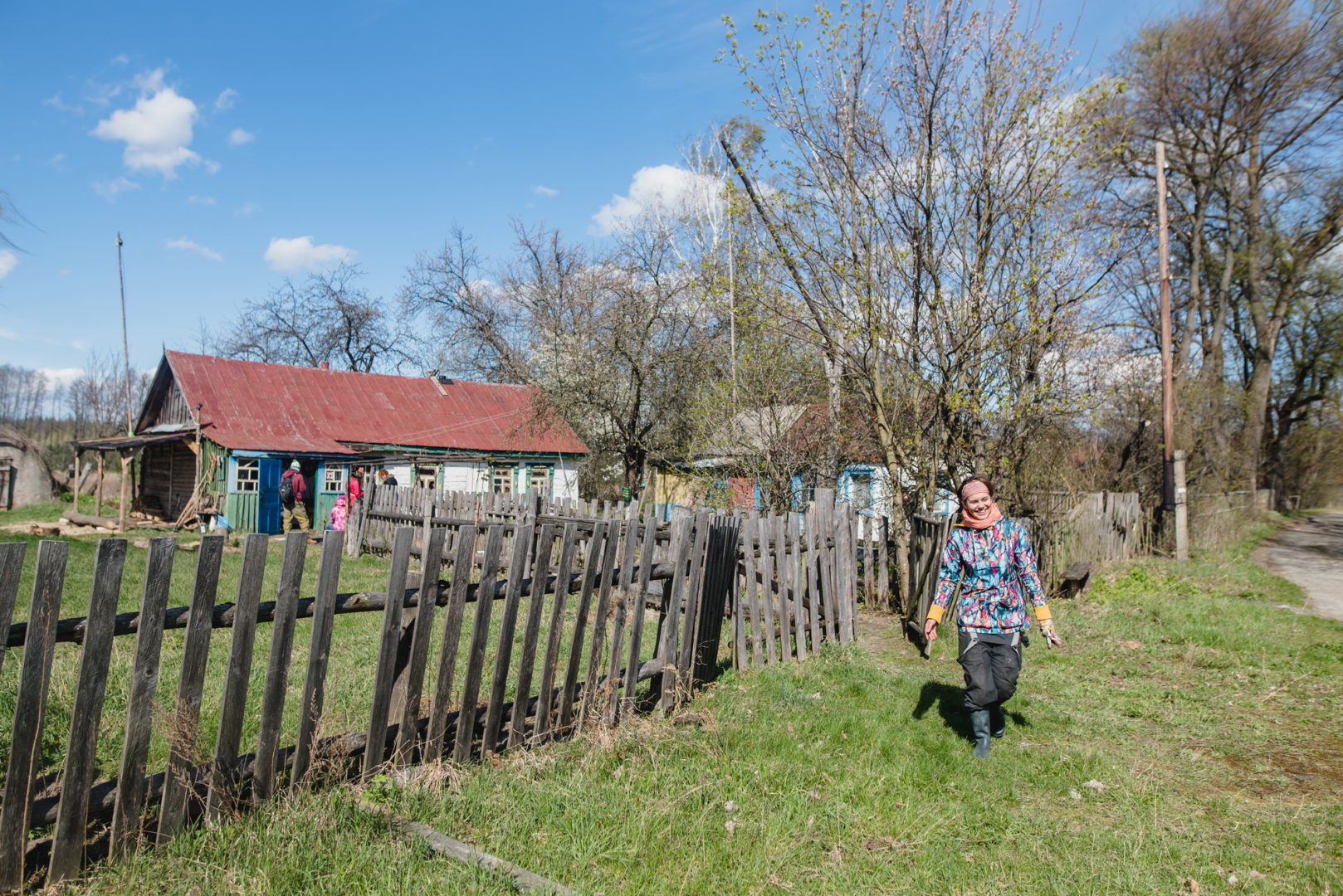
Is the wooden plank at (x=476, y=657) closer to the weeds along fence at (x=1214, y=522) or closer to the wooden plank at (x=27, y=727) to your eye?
the wooden plank at (x=27, y=727)

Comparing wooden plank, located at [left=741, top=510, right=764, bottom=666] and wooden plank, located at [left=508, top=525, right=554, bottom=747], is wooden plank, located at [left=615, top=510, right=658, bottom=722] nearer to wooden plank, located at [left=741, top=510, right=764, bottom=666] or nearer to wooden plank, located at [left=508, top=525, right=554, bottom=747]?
wooden plank, located at [left=508, top=525, right=554, bottom=747]

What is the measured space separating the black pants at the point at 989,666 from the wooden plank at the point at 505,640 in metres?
2.73

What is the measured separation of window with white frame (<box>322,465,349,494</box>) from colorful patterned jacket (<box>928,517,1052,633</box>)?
22186 millimetres

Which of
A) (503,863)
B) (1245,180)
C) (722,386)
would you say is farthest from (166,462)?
(1245,180)

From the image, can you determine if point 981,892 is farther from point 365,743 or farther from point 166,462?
point 166,462

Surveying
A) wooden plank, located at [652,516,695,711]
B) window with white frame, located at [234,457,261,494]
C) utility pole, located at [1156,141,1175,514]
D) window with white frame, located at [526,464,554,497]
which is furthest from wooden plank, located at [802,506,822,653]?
window with white frame, located at [526,464,554,497]

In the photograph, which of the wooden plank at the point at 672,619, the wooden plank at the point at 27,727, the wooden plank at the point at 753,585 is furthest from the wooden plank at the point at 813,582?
the wooden plank at the point at 27,727

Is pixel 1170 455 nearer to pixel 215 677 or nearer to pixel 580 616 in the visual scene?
pixel 580 616

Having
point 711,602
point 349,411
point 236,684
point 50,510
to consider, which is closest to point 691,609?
point 711,602

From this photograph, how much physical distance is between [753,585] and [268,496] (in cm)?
1975

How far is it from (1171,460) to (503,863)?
14.7 m

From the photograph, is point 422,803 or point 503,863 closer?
point 503,863

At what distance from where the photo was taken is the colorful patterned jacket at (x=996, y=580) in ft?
16.0

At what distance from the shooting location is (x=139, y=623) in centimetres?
282
